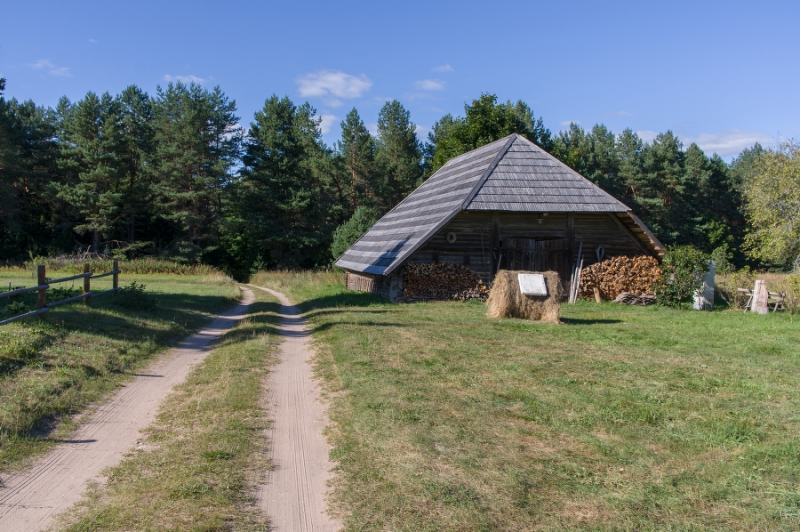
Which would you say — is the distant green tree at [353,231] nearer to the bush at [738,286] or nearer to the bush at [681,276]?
the bush at [681,276]

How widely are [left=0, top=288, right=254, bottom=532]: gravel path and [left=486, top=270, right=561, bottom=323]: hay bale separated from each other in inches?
323

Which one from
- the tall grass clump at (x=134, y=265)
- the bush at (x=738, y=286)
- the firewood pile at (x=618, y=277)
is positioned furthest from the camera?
the tall grass clump at (x=134, y=265)

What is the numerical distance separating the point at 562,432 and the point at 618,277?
15.4 metres

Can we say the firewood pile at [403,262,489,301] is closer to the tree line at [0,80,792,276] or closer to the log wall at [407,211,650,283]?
the log wall at [407,211,650,283]

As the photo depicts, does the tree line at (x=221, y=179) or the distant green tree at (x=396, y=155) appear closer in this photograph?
the tree line at (x=221, y=179)

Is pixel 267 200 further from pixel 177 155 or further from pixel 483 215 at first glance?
pixel 483 215

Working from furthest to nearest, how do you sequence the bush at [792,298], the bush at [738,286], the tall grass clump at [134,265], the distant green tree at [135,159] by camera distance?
1. the distant green tree at [135,159]
2. the tall grass clump at [134,265]
3. the bush at [738,286]
4. the bush at [792,298]

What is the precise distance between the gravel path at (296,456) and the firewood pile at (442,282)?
9.89 metres

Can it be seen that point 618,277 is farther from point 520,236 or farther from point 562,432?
point 562,432

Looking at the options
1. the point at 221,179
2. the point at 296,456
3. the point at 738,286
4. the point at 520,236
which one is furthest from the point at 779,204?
the point at 221,179

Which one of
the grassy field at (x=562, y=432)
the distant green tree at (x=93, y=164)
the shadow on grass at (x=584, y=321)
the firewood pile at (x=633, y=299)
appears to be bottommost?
the grassy field at (x=562, y=432)

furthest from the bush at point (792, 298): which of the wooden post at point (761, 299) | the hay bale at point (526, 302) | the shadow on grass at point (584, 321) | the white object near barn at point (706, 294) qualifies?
the hay bale at point (526, 302)

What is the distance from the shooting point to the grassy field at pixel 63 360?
18.1ft

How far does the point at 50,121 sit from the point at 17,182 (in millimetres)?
7750
